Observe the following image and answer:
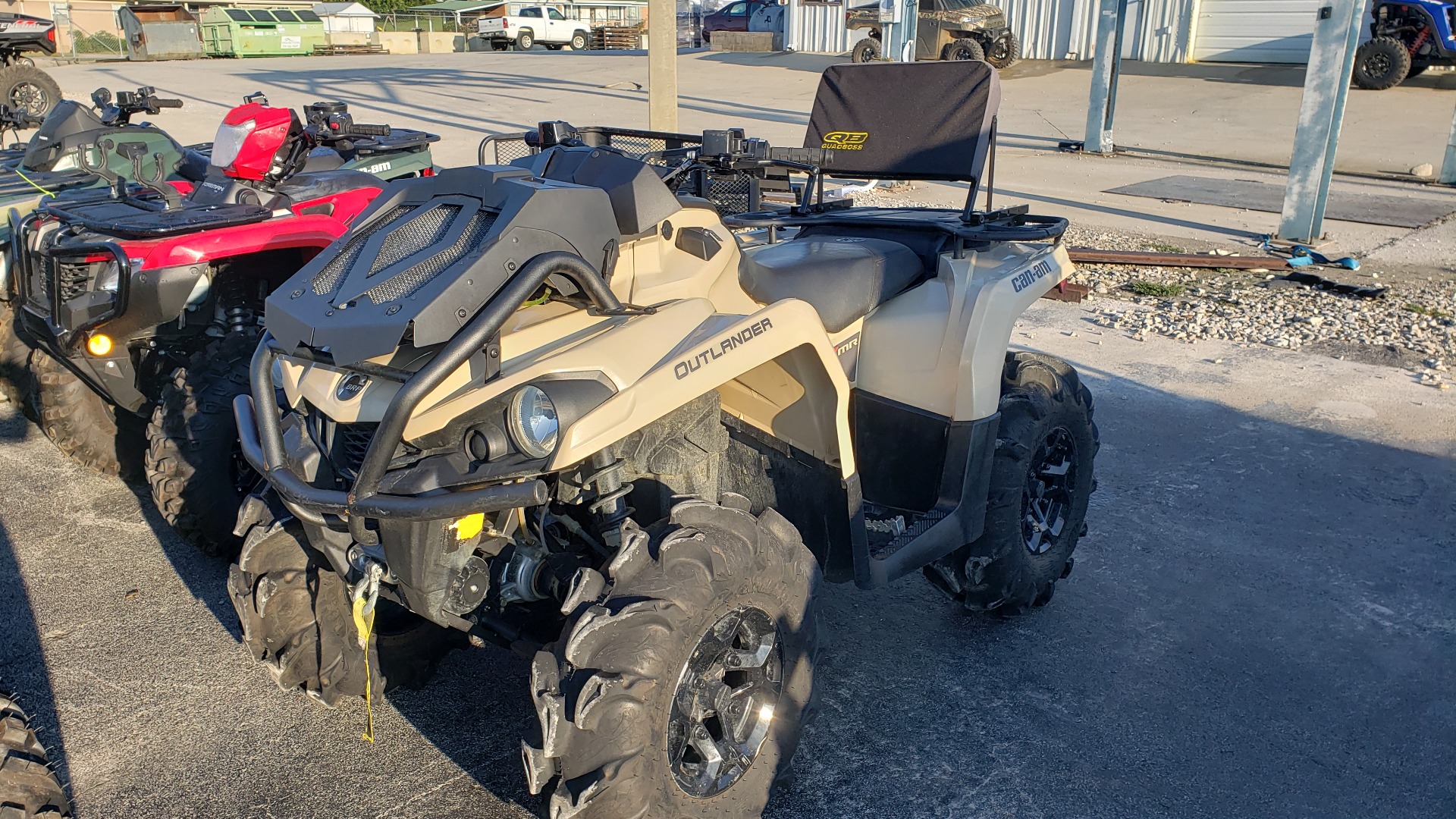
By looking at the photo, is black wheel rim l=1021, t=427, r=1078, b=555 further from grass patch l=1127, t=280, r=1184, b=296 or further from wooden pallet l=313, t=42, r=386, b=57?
wooden pallet l=313, t=42, r=386, b=57

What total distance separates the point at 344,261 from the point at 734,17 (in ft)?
124

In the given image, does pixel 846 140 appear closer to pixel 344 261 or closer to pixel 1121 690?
pixel 1121 690

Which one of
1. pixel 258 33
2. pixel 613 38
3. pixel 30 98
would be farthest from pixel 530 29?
pixel 30 98

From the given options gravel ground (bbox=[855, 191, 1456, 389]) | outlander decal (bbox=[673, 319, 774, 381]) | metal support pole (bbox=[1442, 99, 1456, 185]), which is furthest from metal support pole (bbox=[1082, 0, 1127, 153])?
outlander decal (bbox=[673, 319, 774, 381])

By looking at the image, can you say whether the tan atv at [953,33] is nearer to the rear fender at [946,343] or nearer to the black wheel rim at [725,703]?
the rear fender at [946,343]

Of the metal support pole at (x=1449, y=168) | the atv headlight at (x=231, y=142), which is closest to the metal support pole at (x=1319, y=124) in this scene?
the metal support pole at (x=1449, y=168)

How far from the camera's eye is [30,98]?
1658 cm

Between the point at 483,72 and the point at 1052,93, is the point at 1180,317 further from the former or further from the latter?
the point at 483,72

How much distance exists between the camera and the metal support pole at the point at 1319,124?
35.0 feet

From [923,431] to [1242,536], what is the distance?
1963 millimetres

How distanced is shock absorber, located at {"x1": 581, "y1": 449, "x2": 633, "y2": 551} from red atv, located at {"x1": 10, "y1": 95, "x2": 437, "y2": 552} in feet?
8.19

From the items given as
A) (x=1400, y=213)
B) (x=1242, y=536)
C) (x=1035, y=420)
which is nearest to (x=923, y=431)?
(x=1035, y=420)

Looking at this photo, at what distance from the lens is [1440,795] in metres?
3.20

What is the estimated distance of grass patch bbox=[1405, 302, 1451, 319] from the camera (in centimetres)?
832
